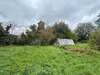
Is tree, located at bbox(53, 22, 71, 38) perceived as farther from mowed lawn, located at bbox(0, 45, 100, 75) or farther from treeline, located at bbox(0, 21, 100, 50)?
mowed lawn, located at bbox(0, 45, 100, 75)

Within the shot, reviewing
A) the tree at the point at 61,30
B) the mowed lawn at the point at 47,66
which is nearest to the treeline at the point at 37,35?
the tree at the point at 61,30

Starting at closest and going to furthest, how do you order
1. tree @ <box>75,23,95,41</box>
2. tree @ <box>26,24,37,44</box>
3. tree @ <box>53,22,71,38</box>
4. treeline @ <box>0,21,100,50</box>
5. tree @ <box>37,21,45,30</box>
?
treeline @ <box>0,21,100,50</box> < tree @ <box>26,24,37,44</box> < tree @ <box>37,21,45,30</box> < tree @ <box>53,22,71,38</box> < tree @ <box>75,23,95,41</box>

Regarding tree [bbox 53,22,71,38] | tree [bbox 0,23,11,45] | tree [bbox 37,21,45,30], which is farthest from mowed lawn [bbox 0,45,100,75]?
tree [bbox 53,22,71,38]

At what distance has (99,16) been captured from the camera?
18.0 metres

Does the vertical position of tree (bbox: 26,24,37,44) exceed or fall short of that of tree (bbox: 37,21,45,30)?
it falls short

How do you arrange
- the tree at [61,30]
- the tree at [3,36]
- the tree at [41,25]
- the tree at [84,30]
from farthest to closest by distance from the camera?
the tree at [84,30], the tree at [61,30], the tree at [41,25], the tree at [3,36]

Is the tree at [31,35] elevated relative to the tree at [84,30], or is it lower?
lower

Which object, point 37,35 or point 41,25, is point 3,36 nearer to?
point 37,35

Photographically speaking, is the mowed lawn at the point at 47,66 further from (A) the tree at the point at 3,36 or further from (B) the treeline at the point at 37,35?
(A) the tree at the point at 3,36

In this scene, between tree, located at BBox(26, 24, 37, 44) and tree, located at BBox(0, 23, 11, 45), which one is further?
tree, located at BBox(26, 24, 37, 44)

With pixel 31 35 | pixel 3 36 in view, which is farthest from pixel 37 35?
pixel 3 36

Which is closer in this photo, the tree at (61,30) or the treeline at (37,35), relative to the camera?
the treeline at (37,35)

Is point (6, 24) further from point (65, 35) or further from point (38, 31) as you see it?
point (65, 35)

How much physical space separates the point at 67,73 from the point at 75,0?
8.12 meters
